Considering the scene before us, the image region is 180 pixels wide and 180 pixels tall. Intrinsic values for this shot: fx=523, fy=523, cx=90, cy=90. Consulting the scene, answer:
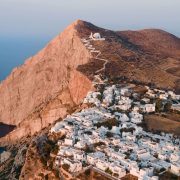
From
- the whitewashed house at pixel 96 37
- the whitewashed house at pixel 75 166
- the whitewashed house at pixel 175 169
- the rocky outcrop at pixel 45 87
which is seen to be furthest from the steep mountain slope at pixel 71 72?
the whitewashed house at pixel 175 169

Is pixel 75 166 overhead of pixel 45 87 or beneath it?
overhead

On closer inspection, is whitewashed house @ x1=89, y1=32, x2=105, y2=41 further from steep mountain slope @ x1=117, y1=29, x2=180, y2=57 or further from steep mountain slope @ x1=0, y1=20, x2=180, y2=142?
steep mountain slope @ x1=117, y1=29, x2=180, y2=57

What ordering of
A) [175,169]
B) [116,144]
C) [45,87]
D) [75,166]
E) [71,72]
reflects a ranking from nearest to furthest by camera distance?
[175,169]
[75,166]
[116,144]
[71,72]
[45,87]

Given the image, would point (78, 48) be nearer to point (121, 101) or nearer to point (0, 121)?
point (0, 121)

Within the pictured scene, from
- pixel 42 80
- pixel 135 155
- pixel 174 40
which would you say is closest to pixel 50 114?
pixel 42 80

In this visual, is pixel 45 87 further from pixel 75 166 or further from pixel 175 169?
pixel 175 169

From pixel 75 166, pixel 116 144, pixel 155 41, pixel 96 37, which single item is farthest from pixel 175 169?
pixel 155 41
